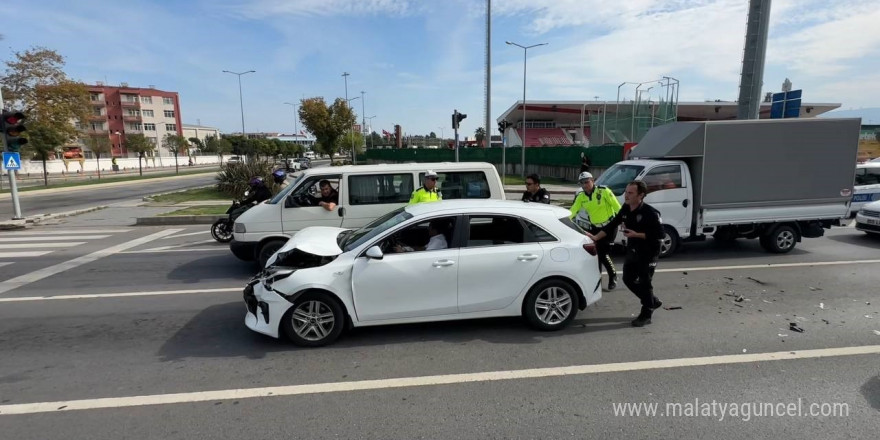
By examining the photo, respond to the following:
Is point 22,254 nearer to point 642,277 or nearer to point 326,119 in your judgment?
point 642,277

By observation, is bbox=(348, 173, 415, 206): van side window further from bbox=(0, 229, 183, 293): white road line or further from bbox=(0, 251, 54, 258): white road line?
bbox=(0, 251, 54, 258): white road line

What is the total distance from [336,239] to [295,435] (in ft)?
8.21

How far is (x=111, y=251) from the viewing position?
9961 millimetres

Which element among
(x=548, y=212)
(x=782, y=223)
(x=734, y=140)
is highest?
(x=734, y=140)

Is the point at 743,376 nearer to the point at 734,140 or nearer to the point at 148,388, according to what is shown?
the point at 148,388

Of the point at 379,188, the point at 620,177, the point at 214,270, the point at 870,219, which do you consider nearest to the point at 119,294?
the point at 214,270

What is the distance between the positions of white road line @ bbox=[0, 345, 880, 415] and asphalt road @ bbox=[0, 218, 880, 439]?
2 centimetres

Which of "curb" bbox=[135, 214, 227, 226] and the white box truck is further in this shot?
"curb" bbox=[135, 214, 227, 226]

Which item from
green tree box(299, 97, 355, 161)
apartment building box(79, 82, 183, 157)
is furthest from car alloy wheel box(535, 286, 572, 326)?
apartment building box(79, 82, 183, 157)

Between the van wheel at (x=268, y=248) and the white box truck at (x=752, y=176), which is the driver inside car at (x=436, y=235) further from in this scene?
the white box truck at (x=752, y=176)

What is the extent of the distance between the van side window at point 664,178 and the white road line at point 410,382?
Answer: 4.23 metres

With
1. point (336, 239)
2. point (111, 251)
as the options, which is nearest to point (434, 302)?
point (336, 239)

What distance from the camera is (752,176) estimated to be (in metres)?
8.24

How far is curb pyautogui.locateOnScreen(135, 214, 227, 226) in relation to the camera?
46.3ft
